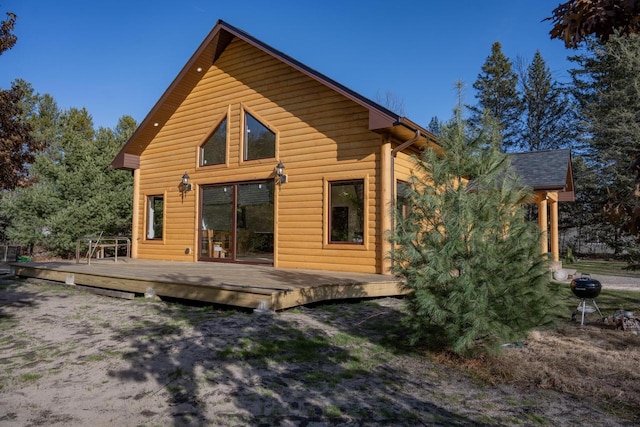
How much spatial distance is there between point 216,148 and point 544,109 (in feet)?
87.2

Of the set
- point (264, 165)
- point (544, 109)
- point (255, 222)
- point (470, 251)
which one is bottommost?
point (470, 251)

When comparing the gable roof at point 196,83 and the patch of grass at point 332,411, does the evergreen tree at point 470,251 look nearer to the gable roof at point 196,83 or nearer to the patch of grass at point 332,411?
the patch of grass at point 332,411

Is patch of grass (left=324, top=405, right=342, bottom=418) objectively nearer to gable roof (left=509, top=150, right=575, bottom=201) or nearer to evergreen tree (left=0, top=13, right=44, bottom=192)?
evergreen tree (left=0, top=13, right=44, bottom=192)

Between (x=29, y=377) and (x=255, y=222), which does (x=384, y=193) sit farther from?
(x=29, y=377)

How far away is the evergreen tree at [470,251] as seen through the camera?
3752mm

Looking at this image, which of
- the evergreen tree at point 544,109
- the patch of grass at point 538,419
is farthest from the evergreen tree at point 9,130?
the evergreen tree at point 544,109

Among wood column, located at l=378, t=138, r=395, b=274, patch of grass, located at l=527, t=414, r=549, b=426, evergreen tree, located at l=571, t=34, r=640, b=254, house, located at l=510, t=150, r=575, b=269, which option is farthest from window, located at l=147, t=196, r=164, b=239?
evergreen tree, located at l=571, t=34, r=640, b=254

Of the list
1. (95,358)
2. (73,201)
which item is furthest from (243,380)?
(73,201)

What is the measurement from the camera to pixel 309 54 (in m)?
27.8

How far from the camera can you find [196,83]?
11391 millimetres

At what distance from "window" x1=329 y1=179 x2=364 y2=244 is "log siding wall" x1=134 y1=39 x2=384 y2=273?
15 centimetres

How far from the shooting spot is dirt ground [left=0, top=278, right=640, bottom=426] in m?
2.72

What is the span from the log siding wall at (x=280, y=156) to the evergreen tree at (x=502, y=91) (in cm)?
2391

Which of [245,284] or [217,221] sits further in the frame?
[217,221]
